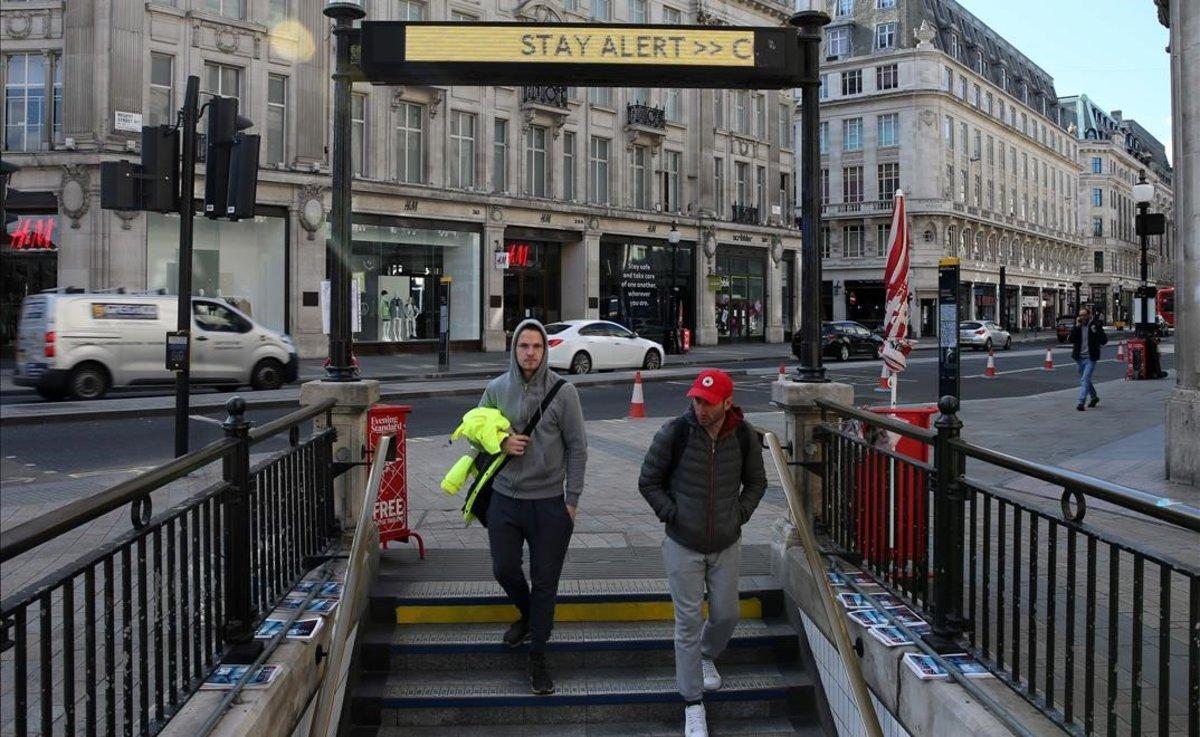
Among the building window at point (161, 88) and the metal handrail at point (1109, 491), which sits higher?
the building window at point (161, 88)

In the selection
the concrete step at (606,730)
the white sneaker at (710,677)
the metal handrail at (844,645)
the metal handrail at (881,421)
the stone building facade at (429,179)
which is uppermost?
the stone building facade at (429,179)

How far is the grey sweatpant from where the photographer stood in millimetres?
4645

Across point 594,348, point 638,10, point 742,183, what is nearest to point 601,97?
point 638,10

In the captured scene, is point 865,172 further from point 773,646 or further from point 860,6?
point 773,646

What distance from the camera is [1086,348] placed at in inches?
696

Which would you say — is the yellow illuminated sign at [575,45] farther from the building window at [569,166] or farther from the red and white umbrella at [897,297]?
the building window at [569,166]

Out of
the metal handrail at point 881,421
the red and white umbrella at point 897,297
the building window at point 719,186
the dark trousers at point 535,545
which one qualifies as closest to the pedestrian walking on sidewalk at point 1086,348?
the red and white umbrella at point 897,297

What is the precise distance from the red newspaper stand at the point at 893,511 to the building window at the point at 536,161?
98.7 feet

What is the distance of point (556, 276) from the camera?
36.7 metres

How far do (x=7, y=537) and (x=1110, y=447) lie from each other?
524 inches

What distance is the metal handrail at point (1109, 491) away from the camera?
277 centimetres

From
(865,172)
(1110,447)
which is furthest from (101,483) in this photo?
(865,172)

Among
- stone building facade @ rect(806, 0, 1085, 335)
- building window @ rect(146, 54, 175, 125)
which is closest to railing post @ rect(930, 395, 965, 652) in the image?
building window @ rect(146, 54, 175, 125)

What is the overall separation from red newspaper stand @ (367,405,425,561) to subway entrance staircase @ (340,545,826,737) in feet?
1.42
